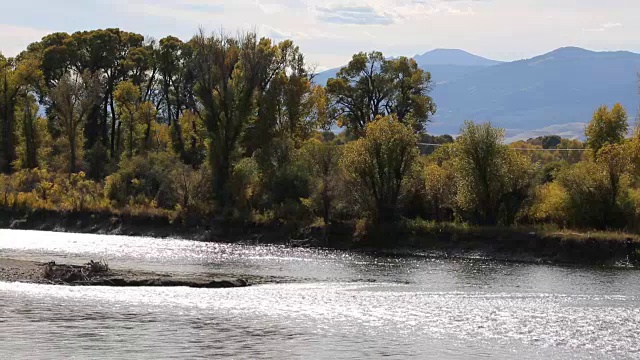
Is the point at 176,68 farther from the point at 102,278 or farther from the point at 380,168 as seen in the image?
the point at 102,278

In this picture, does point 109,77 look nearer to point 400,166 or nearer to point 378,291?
point 400,166

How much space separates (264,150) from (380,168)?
1838 cm

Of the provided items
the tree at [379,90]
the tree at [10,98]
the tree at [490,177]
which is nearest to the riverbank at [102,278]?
the tree at [490,177]

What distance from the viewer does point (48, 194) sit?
93062mm

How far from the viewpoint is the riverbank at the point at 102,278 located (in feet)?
148

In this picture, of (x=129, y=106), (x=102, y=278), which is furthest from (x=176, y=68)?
(x=102, y=278)

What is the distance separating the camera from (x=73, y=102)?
10588 centimetres

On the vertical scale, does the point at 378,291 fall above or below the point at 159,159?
below

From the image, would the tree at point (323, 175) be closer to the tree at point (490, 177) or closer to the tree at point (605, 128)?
the tree at point (490, 177)

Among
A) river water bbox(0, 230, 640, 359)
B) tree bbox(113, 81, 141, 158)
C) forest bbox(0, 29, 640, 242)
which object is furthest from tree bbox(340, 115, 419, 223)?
tree bbox(113, 81, 141, 158)

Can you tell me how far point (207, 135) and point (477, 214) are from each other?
30321 millimetres

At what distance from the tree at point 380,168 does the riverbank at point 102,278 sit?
A: 1053 inches

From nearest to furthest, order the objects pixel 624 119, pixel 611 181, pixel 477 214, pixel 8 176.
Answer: pixel 611 181 < pixel 477 214 < pixel 624 119 < pixel 8 176

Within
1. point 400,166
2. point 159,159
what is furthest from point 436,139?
point 400,166
